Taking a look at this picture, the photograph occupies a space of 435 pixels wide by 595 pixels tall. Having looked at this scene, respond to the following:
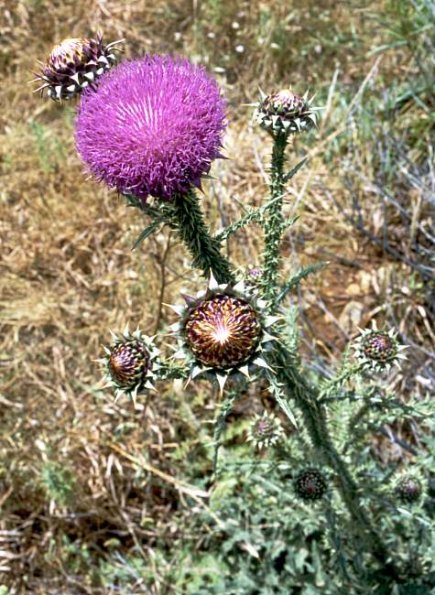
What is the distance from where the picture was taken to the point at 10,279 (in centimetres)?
490

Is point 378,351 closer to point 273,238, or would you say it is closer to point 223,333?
point 273,238

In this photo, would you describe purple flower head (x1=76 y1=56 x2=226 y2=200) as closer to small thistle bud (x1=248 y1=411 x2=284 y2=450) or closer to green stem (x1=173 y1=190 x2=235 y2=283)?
green stem (x1=173 y1=190 x2=235 y2=283)

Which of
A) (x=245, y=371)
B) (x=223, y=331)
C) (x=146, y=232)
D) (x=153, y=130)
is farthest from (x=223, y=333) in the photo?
(x=153, y=130)

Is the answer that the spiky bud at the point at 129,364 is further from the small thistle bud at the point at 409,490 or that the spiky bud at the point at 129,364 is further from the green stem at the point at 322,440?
the small thistle bud at the point at 409,490

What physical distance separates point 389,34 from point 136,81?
12.2ft

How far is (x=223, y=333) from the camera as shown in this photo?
1.92 metres

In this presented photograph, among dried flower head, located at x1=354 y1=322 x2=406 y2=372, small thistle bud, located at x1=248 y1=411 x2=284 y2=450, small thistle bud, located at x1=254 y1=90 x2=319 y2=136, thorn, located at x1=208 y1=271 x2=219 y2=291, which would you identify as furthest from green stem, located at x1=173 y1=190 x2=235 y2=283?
small thistle bud, located at x1=248 y1=411 x2=284 y2=450

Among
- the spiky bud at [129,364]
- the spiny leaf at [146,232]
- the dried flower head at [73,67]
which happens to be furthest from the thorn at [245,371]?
the dried flower head at [73,67]

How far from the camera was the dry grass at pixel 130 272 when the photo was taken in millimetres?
3998

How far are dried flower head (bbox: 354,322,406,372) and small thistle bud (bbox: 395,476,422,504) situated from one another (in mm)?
686

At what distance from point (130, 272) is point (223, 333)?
293cm

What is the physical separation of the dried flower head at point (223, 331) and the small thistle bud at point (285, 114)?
70 cm

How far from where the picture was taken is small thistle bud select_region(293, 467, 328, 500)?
8.84 ft

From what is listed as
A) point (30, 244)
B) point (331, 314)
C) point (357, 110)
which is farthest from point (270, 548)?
point (357, 110)
